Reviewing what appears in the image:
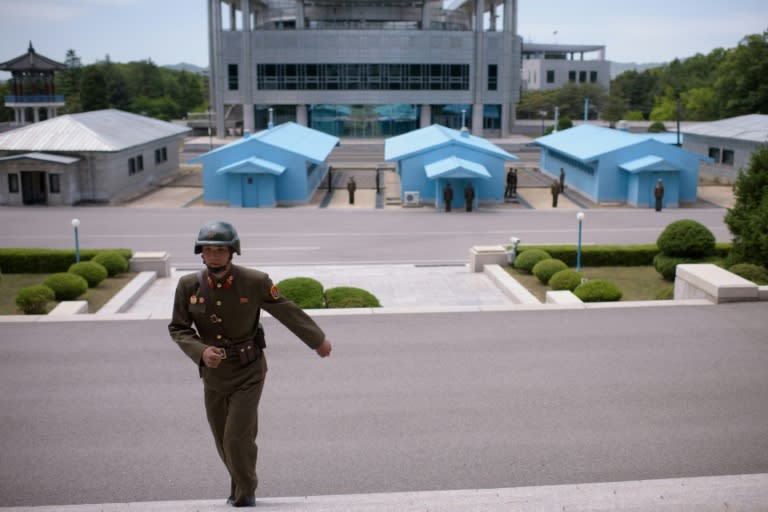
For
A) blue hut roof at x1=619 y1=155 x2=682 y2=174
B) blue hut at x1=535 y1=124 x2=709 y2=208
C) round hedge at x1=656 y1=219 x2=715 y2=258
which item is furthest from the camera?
blue hut at x1=535 y1=124 x2=709 y2=208

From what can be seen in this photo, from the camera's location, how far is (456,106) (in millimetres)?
75750

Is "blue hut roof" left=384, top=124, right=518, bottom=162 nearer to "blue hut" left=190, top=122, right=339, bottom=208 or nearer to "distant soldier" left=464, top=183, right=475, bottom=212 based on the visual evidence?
"distant soldier" left=464, top=183, right=475, bottom=212

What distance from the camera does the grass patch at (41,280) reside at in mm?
17438

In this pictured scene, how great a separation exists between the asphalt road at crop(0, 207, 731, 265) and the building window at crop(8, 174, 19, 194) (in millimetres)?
1213

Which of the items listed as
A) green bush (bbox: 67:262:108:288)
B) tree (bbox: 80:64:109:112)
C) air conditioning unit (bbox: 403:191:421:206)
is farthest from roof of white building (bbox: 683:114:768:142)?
tree (bbox: 80:64:109:112)

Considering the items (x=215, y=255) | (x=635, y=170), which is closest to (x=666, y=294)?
(x=215, y=255)

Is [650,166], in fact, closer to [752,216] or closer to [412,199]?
[412,199]

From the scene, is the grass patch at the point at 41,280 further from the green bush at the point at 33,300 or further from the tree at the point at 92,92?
the tree at the point at 92,92

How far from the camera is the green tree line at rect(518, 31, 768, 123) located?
58.9 meters

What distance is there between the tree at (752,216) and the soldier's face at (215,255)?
14.1 m

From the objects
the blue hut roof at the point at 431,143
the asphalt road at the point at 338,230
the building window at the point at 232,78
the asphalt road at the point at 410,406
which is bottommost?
the asphalt road at the point at 338,230

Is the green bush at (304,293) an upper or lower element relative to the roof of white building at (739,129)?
lower

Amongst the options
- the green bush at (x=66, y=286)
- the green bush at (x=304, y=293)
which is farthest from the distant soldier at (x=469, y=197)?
the green bush at (x=66, y=286)

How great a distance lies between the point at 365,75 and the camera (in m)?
73.8
